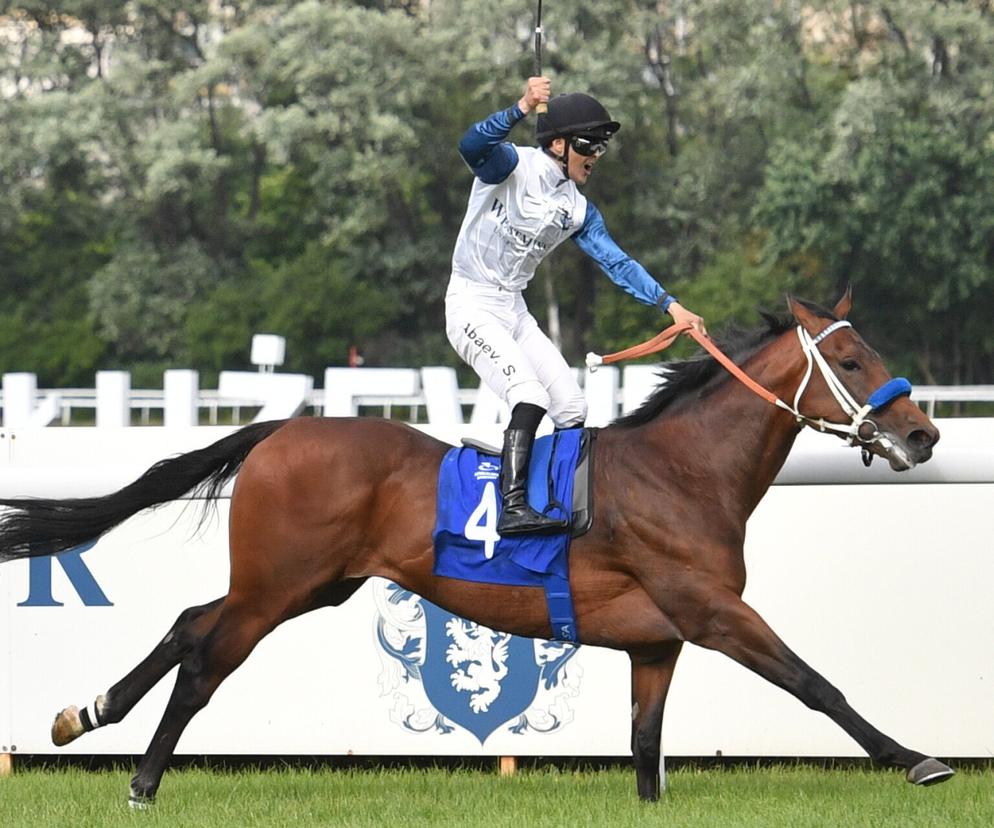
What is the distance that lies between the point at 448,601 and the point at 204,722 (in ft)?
4.53

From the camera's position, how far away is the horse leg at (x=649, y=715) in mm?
5234

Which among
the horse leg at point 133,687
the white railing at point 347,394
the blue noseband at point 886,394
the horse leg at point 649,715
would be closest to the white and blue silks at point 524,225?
the blue noseband at point 886,394

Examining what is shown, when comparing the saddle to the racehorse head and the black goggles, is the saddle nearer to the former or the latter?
the racehorse head

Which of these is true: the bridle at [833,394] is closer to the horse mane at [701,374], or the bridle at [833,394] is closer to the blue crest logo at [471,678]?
the horse mane at [701,374]

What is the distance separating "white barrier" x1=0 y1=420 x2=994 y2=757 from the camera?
5.88 metres

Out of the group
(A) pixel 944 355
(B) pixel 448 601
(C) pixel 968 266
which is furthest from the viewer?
(A) pixel 944 355

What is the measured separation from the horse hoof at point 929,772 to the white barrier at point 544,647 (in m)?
1.18

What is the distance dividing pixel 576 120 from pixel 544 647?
6.56 feet

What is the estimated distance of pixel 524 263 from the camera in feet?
18.0

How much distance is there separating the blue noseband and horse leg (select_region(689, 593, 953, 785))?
75 centimetres

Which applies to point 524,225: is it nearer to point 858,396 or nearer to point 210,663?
point 858,396

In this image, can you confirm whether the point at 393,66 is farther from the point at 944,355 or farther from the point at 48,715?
the point at 48,715

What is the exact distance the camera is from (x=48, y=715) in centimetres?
613

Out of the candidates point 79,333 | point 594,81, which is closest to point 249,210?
point 79,333
